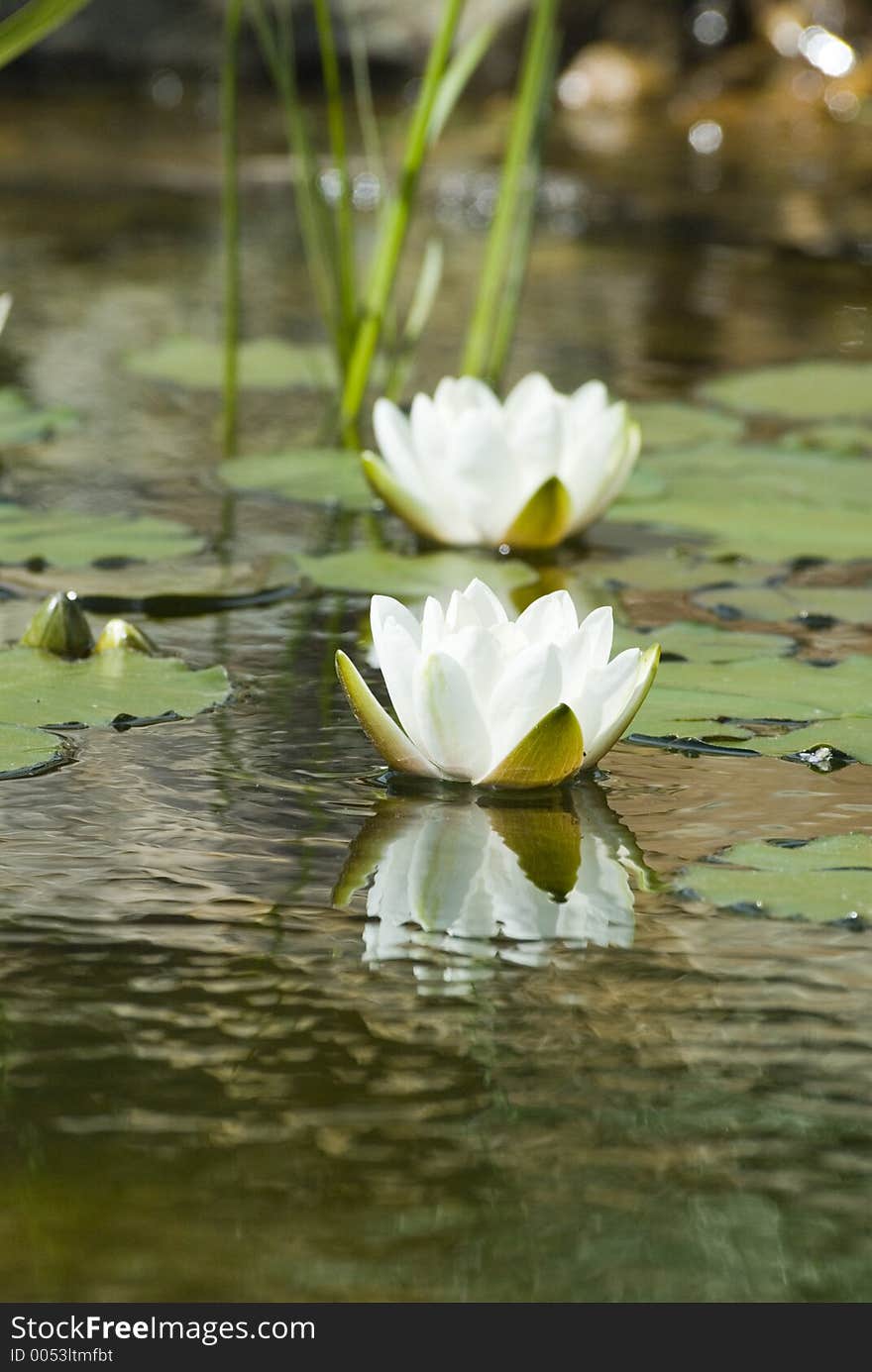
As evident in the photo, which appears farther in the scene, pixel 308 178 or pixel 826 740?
pixel 308 178

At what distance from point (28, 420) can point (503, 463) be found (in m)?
0.92

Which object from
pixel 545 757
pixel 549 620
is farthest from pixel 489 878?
pixel 549 620

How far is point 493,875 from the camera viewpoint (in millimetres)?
1360

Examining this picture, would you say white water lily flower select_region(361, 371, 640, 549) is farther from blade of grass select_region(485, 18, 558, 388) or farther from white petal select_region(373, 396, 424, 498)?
blade of grass select_region(485, 18, 558, 388)

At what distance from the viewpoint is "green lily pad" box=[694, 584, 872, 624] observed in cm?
204

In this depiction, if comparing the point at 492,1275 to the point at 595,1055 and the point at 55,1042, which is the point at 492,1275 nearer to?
the point at 595,1055

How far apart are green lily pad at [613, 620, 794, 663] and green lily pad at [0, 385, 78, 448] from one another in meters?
1.15

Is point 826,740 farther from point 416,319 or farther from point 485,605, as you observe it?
point 416,319

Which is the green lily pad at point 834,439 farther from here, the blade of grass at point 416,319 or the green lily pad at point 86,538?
the green lily pad at point 86,538

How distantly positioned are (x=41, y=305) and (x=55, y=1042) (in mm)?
2846

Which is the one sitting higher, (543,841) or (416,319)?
(416,319)

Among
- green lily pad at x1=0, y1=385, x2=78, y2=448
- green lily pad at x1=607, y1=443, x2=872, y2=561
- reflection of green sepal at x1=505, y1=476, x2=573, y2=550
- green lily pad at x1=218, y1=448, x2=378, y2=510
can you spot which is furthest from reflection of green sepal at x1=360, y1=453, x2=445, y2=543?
green lily pad at x1=0, y1=385, x2=78, y2=448

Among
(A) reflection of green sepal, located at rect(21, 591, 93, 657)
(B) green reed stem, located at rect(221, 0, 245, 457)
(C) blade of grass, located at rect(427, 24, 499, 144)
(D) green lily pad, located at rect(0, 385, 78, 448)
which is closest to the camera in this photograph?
(A) reflection of green sepal, located at rect(21, 591, 93, 657)

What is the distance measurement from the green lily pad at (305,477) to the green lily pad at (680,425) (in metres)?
0.51
